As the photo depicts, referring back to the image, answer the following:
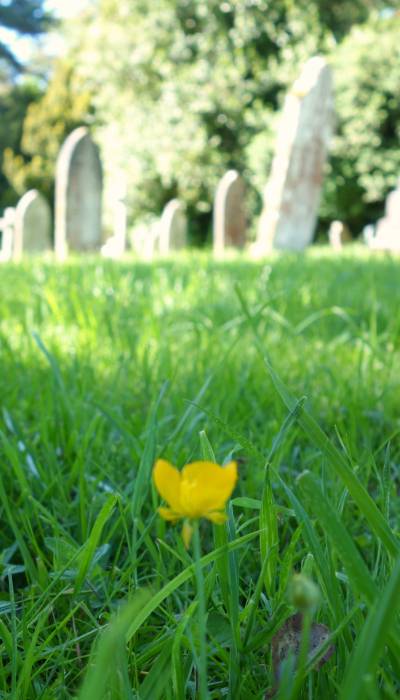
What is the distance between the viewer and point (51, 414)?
1.27 m

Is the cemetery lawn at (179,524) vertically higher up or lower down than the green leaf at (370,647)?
lower down

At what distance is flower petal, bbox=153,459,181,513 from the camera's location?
34 cm

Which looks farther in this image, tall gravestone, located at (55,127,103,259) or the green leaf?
tall gravestone, located at (55,127,103,259)

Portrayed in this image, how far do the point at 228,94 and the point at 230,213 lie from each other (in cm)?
994

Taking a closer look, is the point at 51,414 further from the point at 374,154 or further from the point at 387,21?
the point at 387,21

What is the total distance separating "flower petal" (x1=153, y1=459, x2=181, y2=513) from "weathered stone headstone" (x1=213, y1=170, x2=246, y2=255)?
10380mm

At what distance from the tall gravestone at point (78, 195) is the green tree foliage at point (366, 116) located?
11.9 metres

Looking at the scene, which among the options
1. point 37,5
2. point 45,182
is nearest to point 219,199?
point 45,182

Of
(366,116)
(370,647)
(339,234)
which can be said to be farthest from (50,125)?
(370,647)

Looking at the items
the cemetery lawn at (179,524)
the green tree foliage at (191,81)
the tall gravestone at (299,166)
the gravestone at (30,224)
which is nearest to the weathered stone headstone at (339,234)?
the green tree foliage at (191,81)

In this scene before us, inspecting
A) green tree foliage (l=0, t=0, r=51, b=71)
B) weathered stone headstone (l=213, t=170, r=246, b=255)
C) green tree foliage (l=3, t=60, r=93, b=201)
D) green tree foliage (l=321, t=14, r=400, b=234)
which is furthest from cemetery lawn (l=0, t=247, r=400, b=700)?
green tree foliage (l=0, t=0, r=51, b=71)

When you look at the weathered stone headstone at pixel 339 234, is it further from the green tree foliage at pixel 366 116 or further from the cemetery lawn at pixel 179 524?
the cemetery lawn at pixel 179 524

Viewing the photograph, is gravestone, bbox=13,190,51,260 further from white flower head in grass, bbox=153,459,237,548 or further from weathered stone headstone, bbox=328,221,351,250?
white flower head in grass, bbox=153,459,237,548

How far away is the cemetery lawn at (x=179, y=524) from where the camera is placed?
472 mm
